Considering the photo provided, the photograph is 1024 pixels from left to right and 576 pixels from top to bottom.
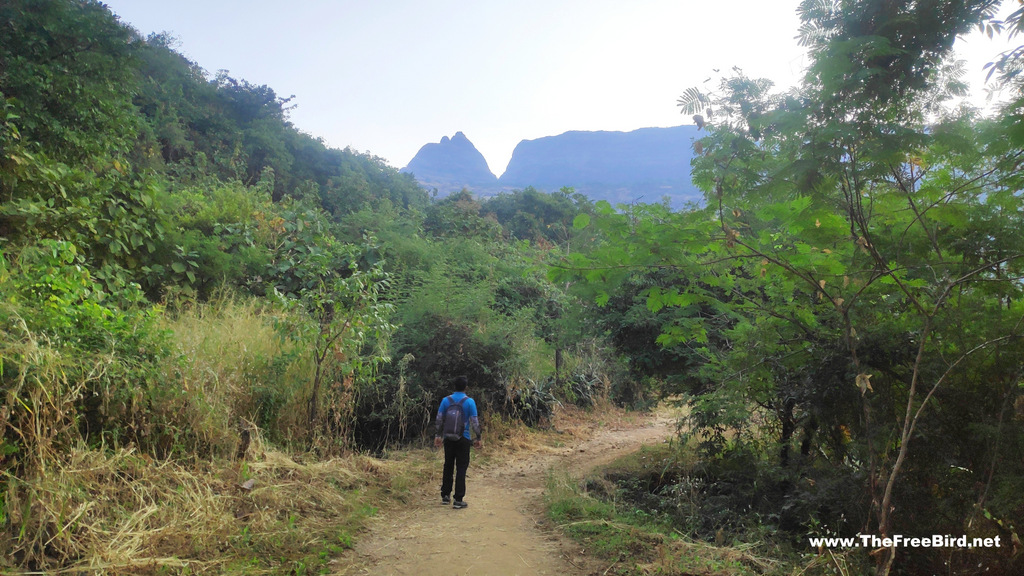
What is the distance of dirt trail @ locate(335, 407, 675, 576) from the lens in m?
4.89

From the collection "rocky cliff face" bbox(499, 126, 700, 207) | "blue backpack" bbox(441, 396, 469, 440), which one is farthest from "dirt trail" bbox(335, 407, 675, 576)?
"rocky cliff face" bbox(499, 126, 700, 207)

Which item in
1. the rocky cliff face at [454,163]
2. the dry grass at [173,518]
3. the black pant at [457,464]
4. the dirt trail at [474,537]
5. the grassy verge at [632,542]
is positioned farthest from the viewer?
the rocky cliff face at [454,163]

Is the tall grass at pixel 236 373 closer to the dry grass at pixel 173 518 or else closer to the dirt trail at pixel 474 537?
the dry grass at pixel 173 518

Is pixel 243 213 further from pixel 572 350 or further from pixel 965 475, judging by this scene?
pixel 965 475

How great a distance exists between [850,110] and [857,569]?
4.21 metres

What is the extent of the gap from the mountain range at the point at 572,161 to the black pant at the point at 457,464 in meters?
81.9

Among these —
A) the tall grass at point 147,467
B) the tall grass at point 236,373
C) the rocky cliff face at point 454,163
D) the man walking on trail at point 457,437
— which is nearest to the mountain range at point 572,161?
the rocky cliff face at point 454,163

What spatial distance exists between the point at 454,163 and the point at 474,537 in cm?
10356

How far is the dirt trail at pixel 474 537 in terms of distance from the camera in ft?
16.1

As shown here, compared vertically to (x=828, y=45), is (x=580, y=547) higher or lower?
lower

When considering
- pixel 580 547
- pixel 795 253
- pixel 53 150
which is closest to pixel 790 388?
pixel 795 253

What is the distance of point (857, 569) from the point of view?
521cm

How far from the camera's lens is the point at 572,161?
11006cm

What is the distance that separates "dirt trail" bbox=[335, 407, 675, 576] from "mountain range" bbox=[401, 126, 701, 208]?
81235 mm
